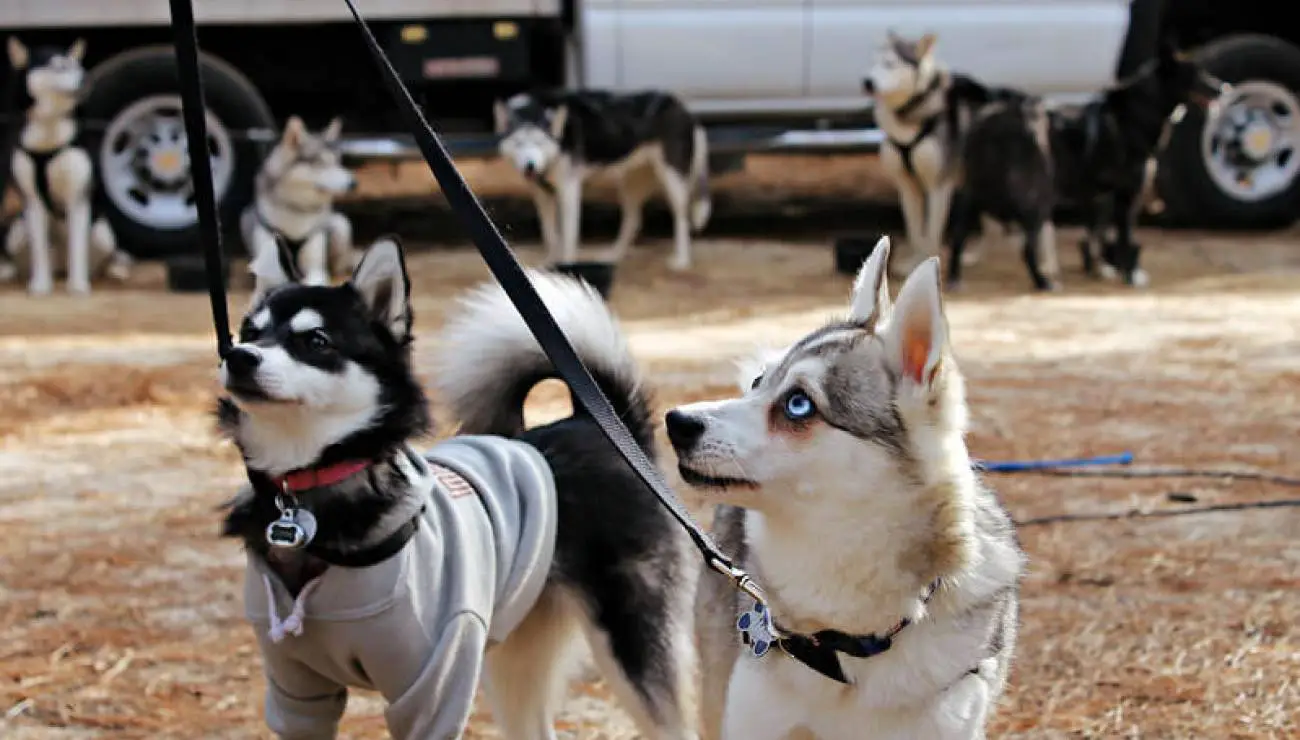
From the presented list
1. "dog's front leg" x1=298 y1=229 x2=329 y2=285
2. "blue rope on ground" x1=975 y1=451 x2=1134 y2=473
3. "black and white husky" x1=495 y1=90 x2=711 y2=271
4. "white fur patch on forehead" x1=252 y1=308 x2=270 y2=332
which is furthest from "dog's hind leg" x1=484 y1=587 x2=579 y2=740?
"black and white husky" x1=495 y1=90 x2=711 y2=271

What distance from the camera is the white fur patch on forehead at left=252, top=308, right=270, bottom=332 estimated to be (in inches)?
108

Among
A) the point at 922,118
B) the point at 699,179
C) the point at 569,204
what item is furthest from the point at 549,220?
the point at 922,118

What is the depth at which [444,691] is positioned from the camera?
270cm

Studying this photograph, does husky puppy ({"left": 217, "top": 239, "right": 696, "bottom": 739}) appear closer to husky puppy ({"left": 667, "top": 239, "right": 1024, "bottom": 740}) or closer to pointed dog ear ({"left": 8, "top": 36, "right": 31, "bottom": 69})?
husky puppy ({"left": 667, "top": 239, "right": 1024, "bottom": 740})

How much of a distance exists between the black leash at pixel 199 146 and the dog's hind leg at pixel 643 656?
90cm

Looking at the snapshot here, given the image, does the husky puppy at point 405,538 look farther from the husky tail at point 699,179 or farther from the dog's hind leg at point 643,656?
the husky tail at point 699,179

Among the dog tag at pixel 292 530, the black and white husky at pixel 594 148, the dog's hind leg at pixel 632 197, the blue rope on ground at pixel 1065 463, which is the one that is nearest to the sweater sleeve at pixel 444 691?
the dog tag at pixel 292 530

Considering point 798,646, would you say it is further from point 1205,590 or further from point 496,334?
point 1205,590

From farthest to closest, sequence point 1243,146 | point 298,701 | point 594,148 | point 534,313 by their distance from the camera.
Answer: point 1243,146 < point 594,148 < point 298,701 < point 534,313

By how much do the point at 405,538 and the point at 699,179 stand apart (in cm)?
818

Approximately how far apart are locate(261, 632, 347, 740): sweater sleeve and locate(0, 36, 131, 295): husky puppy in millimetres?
7574

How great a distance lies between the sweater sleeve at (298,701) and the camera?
2.74 metres

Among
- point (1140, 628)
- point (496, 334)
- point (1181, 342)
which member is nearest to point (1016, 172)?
point (1181, 342)

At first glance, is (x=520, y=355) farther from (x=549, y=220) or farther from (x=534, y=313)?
(x=549, y=220)
